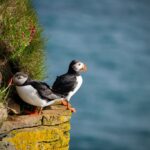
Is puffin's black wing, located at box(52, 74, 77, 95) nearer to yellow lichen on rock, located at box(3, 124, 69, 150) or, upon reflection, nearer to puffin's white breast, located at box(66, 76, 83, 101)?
puffin's white breast, located at box(66, 76, 83, 101)

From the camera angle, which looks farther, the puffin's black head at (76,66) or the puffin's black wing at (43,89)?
the puffin's black head at (76,66)

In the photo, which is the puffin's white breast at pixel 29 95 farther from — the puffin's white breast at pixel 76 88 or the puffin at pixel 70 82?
the puffin's white breast at pixel 76 88

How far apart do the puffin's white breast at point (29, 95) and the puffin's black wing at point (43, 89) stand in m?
0.10

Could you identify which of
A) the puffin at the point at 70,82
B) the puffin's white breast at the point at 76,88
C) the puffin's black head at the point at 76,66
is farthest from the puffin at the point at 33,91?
the puffin's black head at the point at 76,66

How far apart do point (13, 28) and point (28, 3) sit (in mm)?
1850

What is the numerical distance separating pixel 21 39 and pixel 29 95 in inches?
58.2

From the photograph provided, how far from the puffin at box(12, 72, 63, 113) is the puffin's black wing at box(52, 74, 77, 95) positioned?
2.94 feet

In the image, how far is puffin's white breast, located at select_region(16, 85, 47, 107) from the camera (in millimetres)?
18016

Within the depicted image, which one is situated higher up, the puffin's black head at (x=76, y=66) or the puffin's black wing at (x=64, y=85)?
the puffin's black head at (x=76, y=66)

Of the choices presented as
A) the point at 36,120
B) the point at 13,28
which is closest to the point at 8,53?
the point at 13,28

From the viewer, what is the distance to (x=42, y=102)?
18.4 metres

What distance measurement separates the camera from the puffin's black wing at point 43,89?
1822cm

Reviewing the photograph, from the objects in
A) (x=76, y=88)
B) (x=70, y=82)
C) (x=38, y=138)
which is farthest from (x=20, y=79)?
(x=76, y=88)

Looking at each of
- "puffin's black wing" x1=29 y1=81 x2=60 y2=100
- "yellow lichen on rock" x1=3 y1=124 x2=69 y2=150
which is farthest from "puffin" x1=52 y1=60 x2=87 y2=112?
"yellow lichen on rock" x1=3 y1=124 x2=69 y2=150
